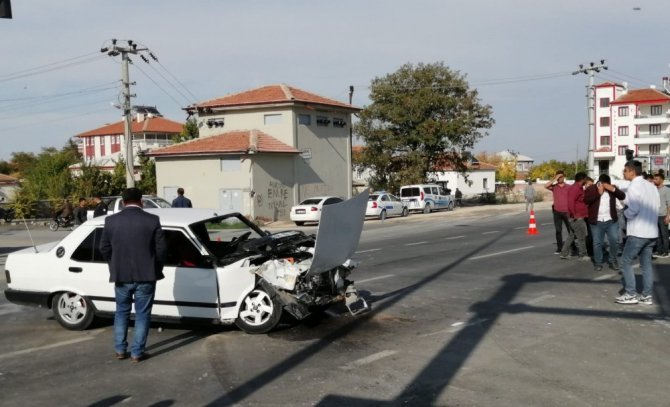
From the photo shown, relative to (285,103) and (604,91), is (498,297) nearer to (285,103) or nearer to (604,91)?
(285,103)

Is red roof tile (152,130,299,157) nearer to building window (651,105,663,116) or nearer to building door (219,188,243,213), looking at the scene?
building door (219,188,243,213)

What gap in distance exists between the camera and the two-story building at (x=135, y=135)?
91.9m

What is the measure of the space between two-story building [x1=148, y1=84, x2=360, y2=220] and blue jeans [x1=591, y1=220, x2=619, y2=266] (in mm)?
24489

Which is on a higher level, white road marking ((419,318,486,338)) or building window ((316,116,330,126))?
building window ((316,116,330,126))

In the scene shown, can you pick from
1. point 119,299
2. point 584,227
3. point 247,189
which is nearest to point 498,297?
point 584,227

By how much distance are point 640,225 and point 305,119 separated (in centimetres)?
3271

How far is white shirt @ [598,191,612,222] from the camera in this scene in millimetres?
11500

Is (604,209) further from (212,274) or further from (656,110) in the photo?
(656,110)

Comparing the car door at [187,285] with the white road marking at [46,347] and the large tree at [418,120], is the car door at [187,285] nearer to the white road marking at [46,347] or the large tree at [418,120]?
the white road marking at [46,347]

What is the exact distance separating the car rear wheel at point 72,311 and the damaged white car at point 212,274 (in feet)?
0.04

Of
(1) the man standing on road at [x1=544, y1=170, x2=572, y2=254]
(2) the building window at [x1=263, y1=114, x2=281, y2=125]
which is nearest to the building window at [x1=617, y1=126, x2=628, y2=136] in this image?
(2) the building window at [x1=263, y1=114, x2=281, y2=125]

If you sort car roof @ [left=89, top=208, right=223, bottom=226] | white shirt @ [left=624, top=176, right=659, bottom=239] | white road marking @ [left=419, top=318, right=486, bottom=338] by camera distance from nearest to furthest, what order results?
1. white road marking @ [left=419, top=318, right=486, bottom=338]
2. car roof @ [left=89, top=208, right=223, bottom=226]
3. white shirt @ [left=624, top=176, right=659, bottom=239]

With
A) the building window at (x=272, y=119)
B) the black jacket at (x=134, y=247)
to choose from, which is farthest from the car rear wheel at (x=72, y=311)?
the building window at (x=272, y=119)

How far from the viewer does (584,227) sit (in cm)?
1288
